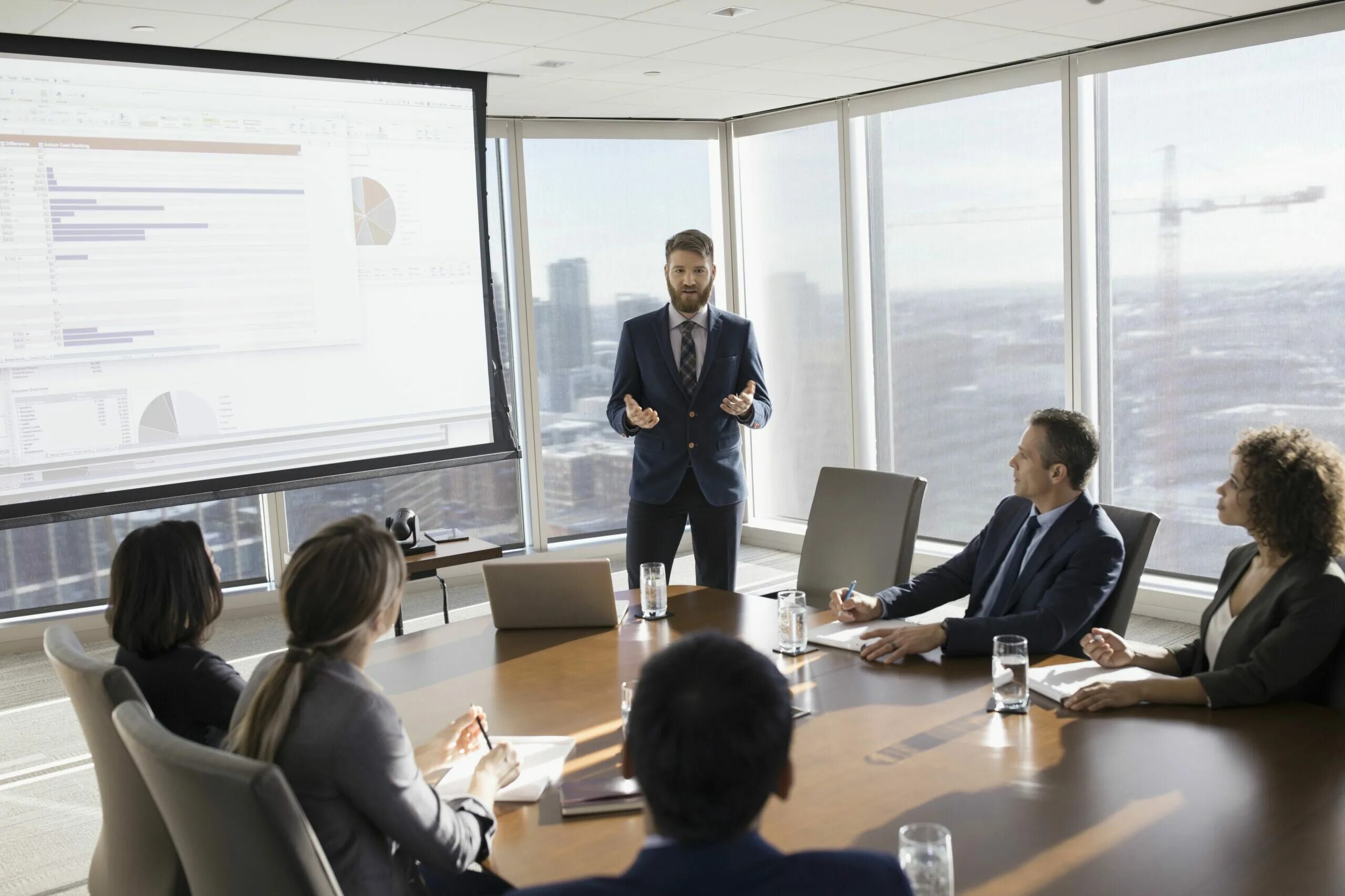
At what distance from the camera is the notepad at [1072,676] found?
8.05 feet

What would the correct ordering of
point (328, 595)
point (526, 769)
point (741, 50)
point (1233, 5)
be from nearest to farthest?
point (328, 595) < point (526, 769) < point (1233, 5) < point (741, 50)

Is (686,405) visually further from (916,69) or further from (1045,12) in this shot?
(916,69)

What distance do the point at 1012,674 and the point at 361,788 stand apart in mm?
1307

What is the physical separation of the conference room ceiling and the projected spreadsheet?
28cm

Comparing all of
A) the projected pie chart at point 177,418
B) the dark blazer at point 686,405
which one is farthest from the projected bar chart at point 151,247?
the dark blazer at point 686,405

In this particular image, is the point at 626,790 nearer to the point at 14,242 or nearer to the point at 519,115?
the point at 14,242

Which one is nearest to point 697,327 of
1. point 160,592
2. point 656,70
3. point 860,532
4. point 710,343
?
point 710,343

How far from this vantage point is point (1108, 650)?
2588 mm

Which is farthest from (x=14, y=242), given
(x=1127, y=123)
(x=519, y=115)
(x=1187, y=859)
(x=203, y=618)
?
(x=1127, y=123)

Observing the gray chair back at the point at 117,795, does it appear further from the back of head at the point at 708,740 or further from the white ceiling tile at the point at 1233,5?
the white ceiling tile at the point at 1233,5

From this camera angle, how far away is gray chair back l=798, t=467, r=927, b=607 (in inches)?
149

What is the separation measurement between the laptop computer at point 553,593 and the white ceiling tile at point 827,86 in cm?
387

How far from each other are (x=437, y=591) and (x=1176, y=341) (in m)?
4.39

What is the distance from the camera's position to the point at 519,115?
7074 mm
